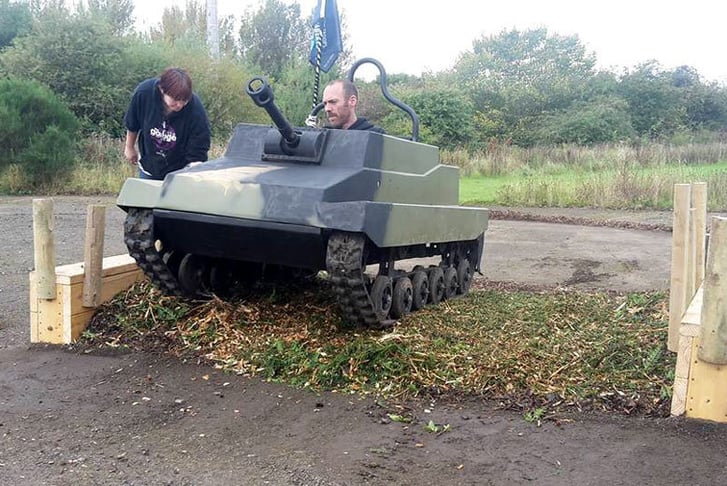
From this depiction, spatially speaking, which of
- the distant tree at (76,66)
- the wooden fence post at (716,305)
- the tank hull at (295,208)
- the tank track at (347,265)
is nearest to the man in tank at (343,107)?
the tank hull at (295,208)

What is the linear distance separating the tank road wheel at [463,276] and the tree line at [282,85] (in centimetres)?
1311

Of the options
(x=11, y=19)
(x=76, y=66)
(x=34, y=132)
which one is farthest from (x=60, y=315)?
(x=11, y=19)

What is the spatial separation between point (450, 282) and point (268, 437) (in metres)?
3.06

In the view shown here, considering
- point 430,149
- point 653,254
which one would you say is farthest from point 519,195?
point 430,149

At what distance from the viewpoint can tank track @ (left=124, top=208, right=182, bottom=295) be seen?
520 cm

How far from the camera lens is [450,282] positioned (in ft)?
22.1

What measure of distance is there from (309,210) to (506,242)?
797 cm

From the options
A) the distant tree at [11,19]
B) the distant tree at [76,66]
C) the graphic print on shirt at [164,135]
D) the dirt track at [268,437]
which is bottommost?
the dirt track at [268,437]

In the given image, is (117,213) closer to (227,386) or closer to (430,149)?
(430,149)

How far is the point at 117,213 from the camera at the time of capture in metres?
15.2

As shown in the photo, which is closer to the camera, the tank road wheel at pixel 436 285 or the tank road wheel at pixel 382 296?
the tank road wheel at pixel 382 296

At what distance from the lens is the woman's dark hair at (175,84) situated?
5.92 meters

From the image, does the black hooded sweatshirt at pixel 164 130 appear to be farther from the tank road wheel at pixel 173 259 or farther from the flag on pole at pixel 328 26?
the flag on pole at pixel 328 26

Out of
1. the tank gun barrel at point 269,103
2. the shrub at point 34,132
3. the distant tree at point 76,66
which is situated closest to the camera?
the tank gun barrel at point 269,103
